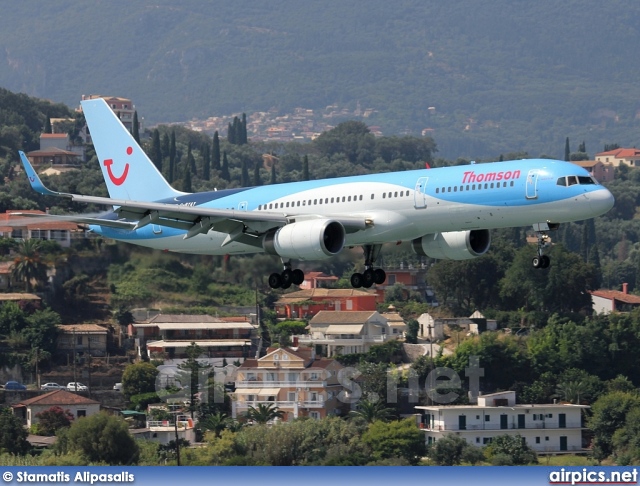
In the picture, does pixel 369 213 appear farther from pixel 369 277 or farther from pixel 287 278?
pixel 287 278

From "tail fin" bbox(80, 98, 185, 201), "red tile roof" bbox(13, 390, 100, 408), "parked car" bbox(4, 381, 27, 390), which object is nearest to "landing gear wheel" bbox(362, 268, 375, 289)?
"tail fin" bbox(80, 98, 185, 201)

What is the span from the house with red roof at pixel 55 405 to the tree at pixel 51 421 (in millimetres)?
1411

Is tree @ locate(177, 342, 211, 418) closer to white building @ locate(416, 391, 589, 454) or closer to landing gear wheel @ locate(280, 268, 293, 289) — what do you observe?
white building @ locate(416, 391, 589, 454)

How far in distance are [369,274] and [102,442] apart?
3487cm

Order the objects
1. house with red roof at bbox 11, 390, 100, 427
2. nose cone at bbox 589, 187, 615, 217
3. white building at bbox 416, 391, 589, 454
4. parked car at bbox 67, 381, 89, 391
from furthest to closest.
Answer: parked car at bbox 67, 381, 89, 391 → white building at bbox 416, 391, 589, 454 → house with red roof at bbox 11, 390, 100, 427 → nose cone at bbox 589, 187, 615, 217

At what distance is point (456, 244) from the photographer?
63.4m

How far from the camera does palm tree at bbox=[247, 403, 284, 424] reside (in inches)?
4488

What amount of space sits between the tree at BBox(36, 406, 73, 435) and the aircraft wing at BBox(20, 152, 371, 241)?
158 feet

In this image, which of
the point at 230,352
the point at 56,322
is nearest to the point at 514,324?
the point at 230,352

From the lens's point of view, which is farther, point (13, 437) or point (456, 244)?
point (13, 437)

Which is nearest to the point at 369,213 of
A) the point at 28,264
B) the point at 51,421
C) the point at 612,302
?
the point at 51,421

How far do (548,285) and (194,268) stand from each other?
72.8m

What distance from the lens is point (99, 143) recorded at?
7500 centimetres
